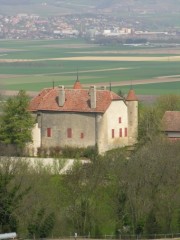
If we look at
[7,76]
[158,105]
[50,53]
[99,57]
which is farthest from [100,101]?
[50,53]

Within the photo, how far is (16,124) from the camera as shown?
54.1 metres

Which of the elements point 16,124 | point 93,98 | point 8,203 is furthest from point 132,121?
point 8,203

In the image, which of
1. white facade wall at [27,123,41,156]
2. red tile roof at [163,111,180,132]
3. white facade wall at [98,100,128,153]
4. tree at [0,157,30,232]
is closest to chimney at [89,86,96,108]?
white facade wall at [98,100,128,153]

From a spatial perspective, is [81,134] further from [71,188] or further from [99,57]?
[99,57]

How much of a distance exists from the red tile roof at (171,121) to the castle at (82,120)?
5.87 feet

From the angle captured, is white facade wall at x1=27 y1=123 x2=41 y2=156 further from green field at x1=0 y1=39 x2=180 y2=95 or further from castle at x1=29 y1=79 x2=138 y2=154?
green field at x1=0 y1=39 x2=180 y2=95

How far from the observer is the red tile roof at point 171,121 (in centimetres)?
5806

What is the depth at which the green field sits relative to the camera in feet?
357

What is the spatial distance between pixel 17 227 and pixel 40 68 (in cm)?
10725

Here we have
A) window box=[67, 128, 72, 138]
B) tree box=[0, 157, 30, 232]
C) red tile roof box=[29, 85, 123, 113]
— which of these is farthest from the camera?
window box=[67, 128, 72, 138]

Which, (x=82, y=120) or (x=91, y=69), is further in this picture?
(x=91, y=69)

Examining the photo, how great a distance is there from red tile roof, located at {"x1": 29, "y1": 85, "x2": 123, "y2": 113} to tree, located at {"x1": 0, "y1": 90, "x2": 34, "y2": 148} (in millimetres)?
1454

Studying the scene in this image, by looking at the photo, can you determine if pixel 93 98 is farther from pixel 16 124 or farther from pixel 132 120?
pixel 16 124

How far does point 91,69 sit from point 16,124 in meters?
83.9
